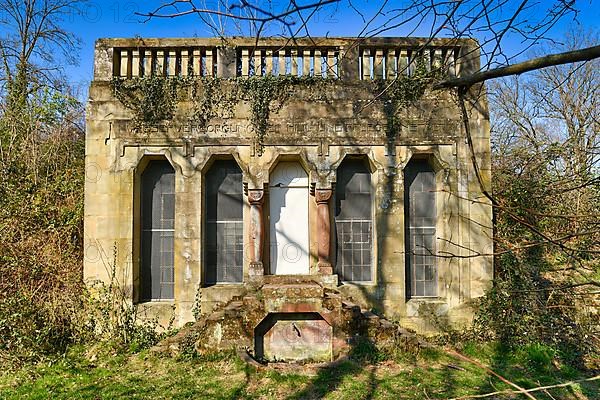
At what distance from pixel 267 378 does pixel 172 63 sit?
22.3ft

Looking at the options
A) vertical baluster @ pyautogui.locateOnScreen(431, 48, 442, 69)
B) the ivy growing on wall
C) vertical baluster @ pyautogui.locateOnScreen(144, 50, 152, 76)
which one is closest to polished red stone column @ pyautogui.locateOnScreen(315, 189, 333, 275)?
the ivy growing on wall

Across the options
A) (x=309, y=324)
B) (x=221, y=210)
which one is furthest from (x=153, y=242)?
(x=309, y=324)

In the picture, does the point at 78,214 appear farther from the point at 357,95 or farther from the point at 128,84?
the point at 357,95

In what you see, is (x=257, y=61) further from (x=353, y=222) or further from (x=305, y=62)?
(x=353, y=222)

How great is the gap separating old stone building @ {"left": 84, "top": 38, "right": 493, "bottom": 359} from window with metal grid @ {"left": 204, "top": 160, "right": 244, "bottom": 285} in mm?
31

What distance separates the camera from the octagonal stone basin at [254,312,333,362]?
25.9 feet

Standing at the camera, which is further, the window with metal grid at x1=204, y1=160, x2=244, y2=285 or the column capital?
the window with metal grid at x1=204, y1=160, x2=244, y2=285

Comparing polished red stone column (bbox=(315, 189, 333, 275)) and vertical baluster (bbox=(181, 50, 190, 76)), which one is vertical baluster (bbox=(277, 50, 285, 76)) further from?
polished red stone column (bbox=(315, 189, 333, 275))

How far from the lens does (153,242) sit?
9.64 m

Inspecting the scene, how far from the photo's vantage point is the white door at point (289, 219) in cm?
967

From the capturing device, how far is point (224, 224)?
31.9 ft

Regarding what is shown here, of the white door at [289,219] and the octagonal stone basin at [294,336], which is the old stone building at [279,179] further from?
the octagonal stone basin at [294,336]

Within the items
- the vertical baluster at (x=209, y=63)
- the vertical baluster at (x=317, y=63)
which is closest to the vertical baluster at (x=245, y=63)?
the vertical baluster at (x=209, y=63)

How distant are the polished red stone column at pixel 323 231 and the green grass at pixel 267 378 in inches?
87.2
